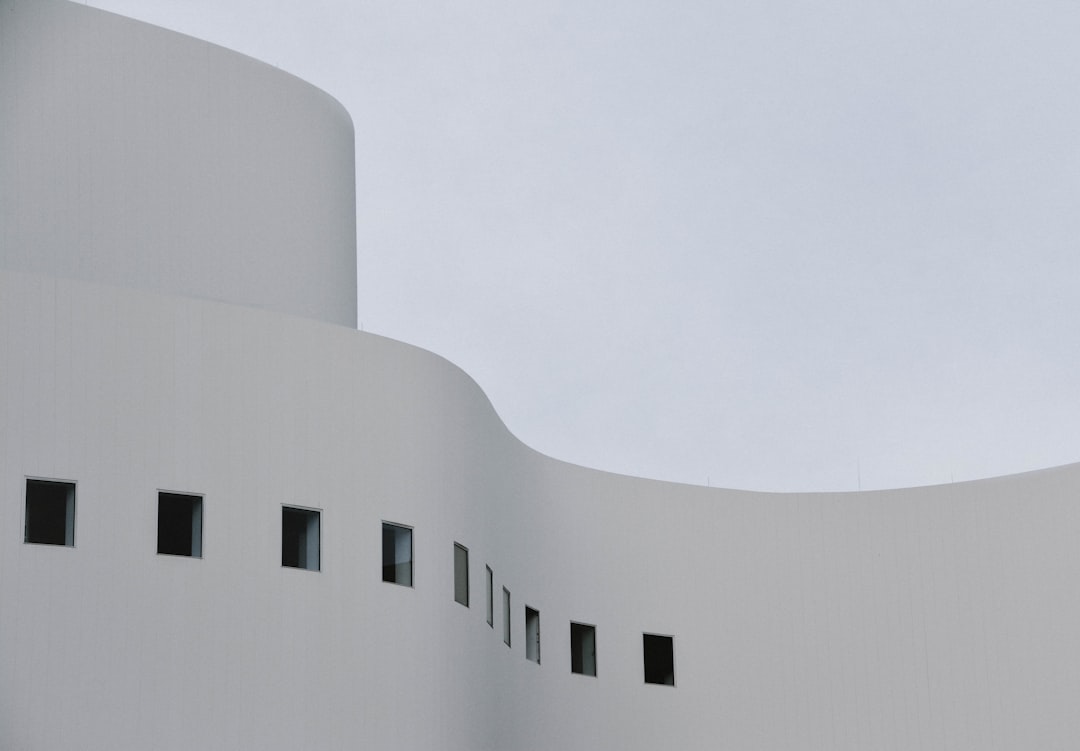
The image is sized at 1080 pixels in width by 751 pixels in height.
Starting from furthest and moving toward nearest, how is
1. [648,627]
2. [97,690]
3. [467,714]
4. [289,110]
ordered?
[648,627] < [289,110] < [467,714] < [97,690]

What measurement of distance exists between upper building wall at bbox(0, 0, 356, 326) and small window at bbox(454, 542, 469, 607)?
426 centimetres

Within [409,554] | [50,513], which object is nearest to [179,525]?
[50,513]

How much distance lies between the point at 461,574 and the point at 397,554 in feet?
4.20

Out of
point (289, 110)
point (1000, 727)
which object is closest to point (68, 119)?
point (289, 110)

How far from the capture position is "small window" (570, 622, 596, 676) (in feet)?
84.9

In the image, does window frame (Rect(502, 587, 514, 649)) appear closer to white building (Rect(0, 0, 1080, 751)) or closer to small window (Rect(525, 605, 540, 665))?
white building (Rect(0, 0, 1080, 751))

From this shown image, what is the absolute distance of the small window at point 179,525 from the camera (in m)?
18.3

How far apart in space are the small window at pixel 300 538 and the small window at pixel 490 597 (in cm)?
346

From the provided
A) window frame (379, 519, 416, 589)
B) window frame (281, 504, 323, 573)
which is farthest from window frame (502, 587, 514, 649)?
window frame (281, 504, 323, 573)

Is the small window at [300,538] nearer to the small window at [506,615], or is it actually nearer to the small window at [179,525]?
the small window at [179,525]

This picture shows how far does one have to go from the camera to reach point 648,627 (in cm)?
2680

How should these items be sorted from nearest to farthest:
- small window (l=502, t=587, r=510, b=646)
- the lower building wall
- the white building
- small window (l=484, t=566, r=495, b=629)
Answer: the lower building wall → the white building → small window (l=484, t=566, r=495, b=629) → small window (l=502, t=587, r=510, b=646)

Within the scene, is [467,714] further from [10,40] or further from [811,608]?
[10,40]

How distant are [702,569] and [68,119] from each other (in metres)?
12.5
